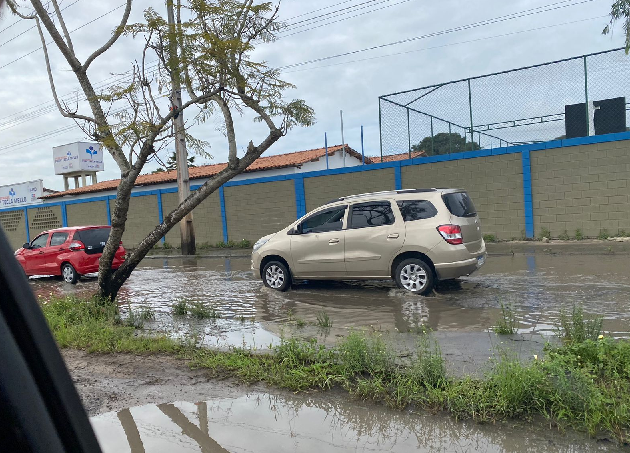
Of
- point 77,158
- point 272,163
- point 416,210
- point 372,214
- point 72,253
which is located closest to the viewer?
point 416,210

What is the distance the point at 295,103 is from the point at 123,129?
3098mm

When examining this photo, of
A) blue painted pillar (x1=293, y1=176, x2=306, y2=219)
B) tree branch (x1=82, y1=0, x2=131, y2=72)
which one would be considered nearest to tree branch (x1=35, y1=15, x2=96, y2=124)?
tree branch (x1=82, y1=0, x2=131, y2=72)

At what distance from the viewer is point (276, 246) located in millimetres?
10375

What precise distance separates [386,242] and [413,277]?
29.5 inches

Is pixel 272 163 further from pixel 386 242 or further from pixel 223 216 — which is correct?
pixel 386 242

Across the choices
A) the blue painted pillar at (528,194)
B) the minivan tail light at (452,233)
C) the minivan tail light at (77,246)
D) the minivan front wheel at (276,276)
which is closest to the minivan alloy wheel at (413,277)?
the minivan tail light at (452,233)

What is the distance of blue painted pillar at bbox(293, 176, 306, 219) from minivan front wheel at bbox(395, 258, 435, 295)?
11.2 metres

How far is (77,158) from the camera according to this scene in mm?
49812

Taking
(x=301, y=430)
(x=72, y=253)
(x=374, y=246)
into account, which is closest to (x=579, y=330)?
(x=301, y=430)

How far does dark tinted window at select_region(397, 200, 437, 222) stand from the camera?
356 inches

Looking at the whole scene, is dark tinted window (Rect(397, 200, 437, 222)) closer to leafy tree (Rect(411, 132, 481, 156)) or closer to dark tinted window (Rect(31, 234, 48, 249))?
leafy tree (Rect(411, 132, 481, 156))

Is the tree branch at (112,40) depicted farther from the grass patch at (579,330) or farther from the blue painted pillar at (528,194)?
the blue painted pillar at (528,194)

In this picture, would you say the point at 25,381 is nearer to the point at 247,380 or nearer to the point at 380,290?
the point at 247,380

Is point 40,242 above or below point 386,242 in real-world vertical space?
above
